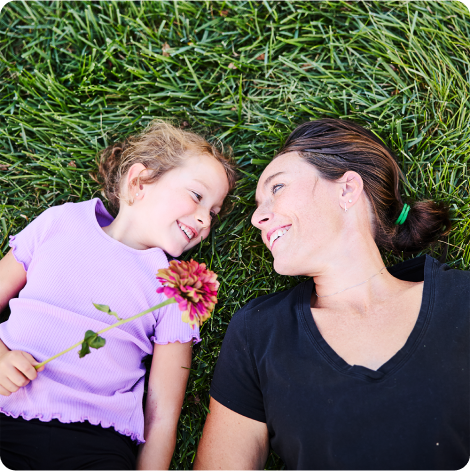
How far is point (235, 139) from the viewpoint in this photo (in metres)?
3.46

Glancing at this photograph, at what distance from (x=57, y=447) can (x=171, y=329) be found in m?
0.89

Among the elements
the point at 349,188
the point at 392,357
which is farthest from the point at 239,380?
the point at 349,188

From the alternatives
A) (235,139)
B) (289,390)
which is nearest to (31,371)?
(289,390)

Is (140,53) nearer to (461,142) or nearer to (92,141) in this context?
(92,141)

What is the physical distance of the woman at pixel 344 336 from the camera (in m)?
2.10

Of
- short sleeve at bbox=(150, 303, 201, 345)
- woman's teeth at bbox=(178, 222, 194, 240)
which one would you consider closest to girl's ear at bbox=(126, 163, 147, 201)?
woman's teeth at bbox=(178, 222, 194, 240)

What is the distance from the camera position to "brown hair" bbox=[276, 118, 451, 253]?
2.78 m

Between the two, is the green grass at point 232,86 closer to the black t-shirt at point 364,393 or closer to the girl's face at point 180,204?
the girl's face at point 180,204

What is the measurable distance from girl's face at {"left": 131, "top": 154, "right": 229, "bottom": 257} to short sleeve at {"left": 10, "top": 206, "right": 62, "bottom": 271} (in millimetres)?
591

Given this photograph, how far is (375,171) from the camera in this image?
2824 millimetres

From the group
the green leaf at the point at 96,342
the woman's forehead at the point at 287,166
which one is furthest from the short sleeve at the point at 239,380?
the green leaf at the point at 96,342

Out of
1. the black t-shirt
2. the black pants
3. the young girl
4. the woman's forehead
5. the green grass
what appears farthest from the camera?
the green grass

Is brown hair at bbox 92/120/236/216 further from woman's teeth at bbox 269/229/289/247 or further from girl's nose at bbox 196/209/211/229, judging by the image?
woman's teeth at bbox 269/229/289/247

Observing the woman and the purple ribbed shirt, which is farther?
the purple ribbed shirt
